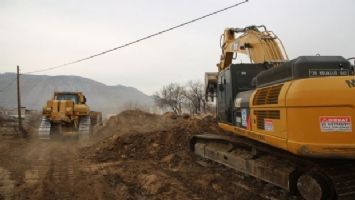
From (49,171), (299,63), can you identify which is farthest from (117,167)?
(299,63)

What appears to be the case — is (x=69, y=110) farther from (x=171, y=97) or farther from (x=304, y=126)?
(x=171, y=97)

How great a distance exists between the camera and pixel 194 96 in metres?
61.3

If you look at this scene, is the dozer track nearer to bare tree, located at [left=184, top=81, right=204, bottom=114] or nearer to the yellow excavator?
the yellow excavator

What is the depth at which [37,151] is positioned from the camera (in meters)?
15.8

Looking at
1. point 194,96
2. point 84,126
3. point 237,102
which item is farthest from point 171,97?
point 237,102

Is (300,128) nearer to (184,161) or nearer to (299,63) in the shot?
(299,63)

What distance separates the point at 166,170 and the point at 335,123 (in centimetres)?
594

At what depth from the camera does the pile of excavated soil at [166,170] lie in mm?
8562

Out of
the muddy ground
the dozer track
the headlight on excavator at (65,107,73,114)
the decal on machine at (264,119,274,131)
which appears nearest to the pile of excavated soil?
the muddy ground

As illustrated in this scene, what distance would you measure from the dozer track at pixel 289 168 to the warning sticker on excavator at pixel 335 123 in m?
0.76

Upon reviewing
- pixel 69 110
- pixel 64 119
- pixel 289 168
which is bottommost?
pixel 289 168

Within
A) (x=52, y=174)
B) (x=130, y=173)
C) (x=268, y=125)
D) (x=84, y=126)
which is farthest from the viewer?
(x=84, y=126)

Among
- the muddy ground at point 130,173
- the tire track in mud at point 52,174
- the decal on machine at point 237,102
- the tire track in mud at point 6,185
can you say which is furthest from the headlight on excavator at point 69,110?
the decal on machine at point 237,102

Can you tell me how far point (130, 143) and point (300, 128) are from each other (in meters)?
8.87
